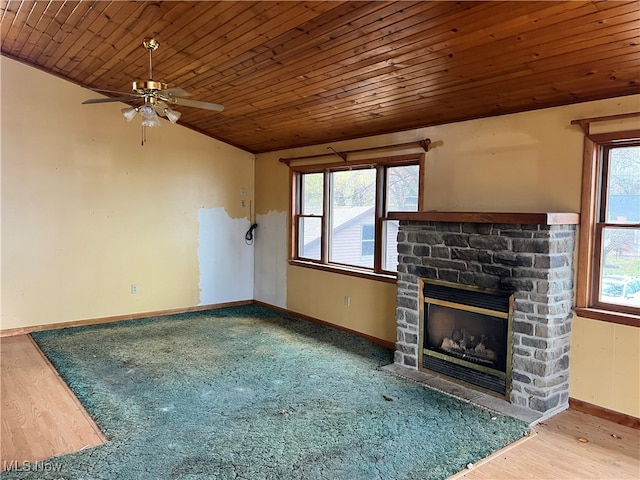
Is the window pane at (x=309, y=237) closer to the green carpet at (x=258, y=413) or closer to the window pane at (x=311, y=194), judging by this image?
the window pane at (x=311, y=194)

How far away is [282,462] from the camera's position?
2627mm

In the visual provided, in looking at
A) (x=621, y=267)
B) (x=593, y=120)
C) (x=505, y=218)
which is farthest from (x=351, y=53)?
(x=621, y=267)

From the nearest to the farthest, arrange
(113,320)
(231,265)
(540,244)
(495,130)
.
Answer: (540,244) < (495,130) < (113,320) < (231,265)

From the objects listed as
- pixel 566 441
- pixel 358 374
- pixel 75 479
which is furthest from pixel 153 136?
pixel 566 441

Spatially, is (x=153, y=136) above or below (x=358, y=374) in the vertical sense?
above

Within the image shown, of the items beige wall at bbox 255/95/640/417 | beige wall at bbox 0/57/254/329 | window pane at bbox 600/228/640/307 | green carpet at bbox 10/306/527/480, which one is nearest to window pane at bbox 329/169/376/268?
beige wall at bbox 255/95/640/417

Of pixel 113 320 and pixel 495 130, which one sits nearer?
pixel 495 130

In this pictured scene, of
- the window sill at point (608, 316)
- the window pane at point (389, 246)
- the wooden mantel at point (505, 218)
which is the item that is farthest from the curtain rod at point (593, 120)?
the window pane at point (389, 246)

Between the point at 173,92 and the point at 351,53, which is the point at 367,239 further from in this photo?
the point at 173,92

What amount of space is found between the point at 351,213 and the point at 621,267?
2949 millimetres

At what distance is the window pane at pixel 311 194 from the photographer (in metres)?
6.06

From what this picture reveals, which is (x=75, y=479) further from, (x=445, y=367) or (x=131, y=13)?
(x=131, y=13)

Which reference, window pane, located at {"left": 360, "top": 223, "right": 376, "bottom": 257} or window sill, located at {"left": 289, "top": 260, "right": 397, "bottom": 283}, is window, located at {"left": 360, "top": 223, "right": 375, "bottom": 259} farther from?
window sill, located at {"left": 289, "top": 260, "right": 397, "bottom": 283}

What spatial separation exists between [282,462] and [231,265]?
178 inches
